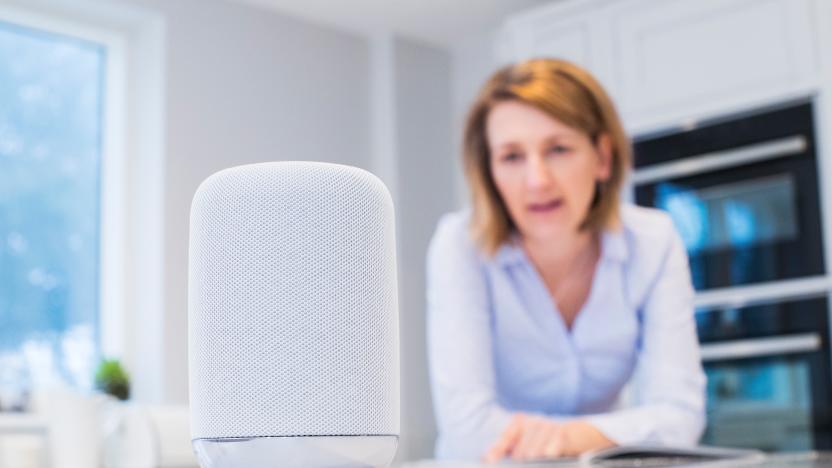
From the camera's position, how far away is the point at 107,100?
12.9 feet

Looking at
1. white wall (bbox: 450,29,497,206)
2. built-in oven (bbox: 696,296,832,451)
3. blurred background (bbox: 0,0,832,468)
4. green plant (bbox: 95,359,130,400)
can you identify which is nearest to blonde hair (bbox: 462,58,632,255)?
blurred background (bbox: 0,0,832,468)

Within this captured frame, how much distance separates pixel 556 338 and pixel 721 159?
1943 mm

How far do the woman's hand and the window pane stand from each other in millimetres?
2692

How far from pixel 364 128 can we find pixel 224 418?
13.7 feet

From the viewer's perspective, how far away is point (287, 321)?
408 mm

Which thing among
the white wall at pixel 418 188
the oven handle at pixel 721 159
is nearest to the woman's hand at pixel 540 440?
the oven handle at pixel 721 159

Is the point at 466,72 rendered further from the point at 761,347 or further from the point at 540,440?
the point at 540,440

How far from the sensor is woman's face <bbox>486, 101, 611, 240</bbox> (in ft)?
4.60

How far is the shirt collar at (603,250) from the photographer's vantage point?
58.6 inches

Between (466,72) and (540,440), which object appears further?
(466,72)

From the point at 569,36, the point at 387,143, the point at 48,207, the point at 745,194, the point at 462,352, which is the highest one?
the point at 569,36

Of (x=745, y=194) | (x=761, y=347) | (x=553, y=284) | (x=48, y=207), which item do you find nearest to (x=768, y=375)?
(x=761, y=347)

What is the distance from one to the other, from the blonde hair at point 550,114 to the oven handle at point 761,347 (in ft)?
Answer: 5.65

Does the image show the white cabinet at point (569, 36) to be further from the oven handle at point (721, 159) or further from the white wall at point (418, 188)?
the white wall at point (418, 188)
